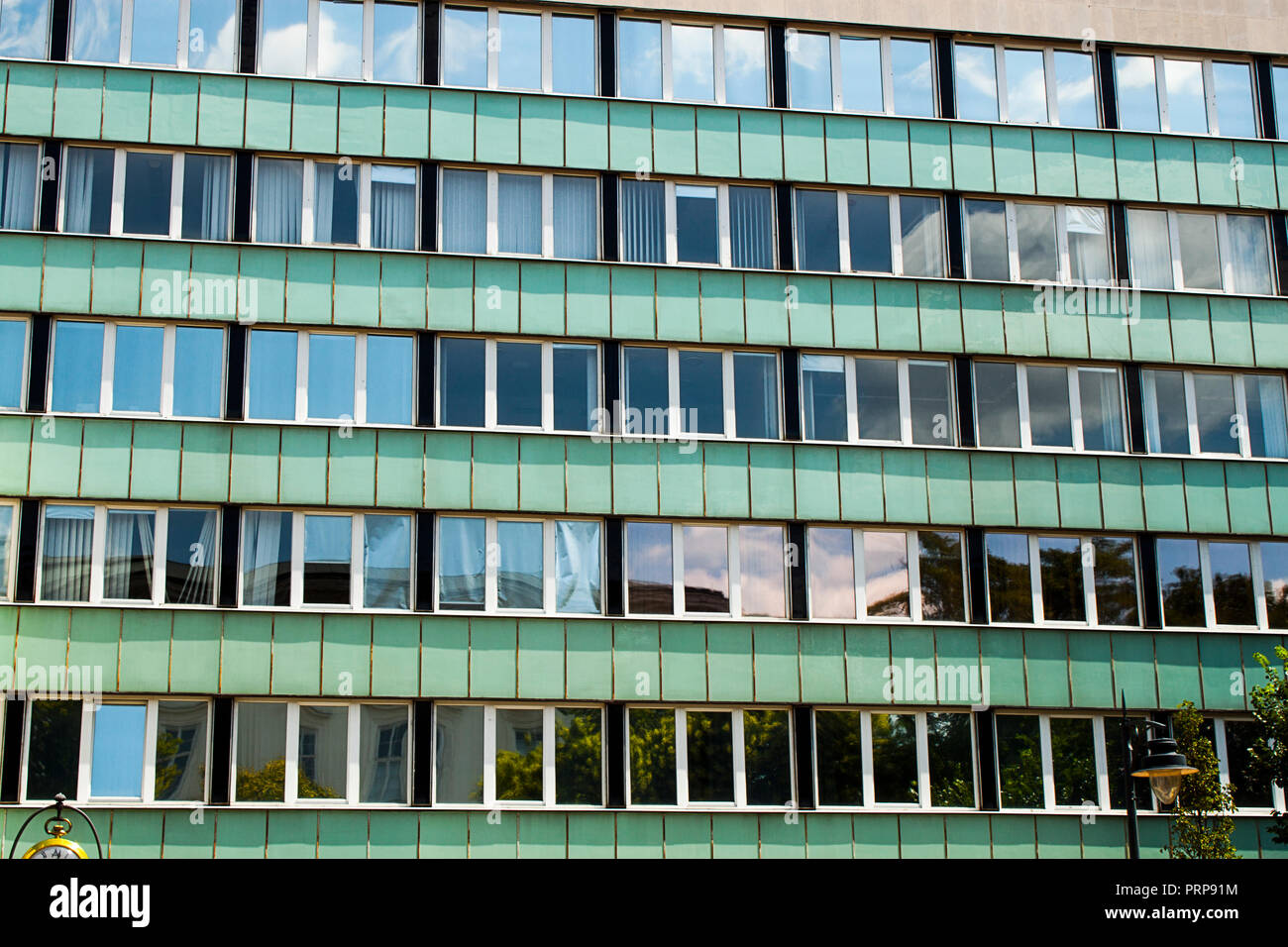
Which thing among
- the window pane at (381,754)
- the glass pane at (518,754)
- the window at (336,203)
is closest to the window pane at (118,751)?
the window pane at (381,754)

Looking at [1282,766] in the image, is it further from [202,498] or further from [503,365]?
[202,498]

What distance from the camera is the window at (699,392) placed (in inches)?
1097

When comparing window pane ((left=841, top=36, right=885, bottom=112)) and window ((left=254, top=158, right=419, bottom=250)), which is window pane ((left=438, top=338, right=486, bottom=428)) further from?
window pane ((left=841, top=36, right=885, bottom=112))

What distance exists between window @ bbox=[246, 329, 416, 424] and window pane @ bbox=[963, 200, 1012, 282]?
1081cm

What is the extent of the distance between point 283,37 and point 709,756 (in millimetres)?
15155

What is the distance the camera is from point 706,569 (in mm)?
27484

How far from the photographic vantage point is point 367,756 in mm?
25953

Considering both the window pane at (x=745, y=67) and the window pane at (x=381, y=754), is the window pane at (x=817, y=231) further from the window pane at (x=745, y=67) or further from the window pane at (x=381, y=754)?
the window pane at (x=381, y=754)

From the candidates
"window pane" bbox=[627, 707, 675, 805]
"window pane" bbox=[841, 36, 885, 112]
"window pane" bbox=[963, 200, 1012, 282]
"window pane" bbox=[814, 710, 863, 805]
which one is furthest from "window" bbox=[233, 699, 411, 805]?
"window pane" bbox=[841, 36, 885, 112]

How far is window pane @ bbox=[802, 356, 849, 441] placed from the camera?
93.2 ft

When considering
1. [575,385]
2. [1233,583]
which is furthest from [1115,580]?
[575,385]

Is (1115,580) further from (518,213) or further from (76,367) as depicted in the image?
(76,367)
